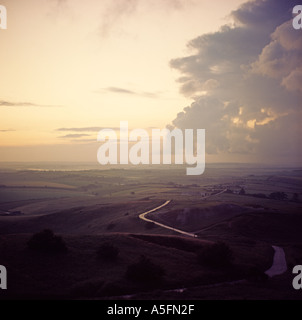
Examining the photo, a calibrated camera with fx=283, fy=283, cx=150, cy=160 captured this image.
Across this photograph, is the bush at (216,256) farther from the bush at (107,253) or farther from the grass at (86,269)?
the bush at (107,253)

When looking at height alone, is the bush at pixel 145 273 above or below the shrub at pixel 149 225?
above

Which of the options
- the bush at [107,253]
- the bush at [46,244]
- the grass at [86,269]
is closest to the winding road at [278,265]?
the grass at [86,269]

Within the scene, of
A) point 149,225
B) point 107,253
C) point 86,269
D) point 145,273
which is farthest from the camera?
point 149,225

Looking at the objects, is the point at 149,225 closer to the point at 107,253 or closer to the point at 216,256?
the point at 216,256

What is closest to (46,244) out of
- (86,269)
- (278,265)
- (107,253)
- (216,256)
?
(86,269)
